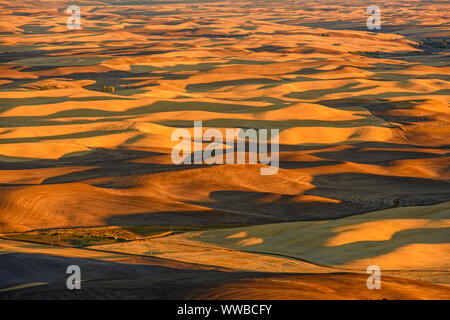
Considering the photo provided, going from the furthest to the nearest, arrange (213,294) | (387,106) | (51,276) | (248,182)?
(387,106) < (248,182) < (51,276) < (213,294)

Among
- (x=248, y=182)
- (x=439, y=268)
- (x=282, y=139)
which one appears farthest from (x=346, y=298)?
(x=282, y=139)

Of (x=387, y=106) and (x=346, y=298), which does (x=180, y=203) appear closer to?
(x=346, y=298)

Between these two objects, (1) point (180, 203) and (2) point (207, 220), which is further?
(1) point (180, 203)

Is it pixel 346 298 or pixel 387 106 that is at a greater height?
pixel 346 298

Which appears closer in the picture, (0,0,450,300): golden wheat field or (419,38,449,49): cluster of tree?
(0,0,450,300): golden wheat field

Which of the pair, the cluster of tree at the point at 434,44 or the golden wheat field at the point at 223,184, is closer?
the golden wheat field at the point at 223,184

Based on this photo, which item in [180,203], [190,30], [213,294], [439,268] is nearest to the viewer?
[213,294]

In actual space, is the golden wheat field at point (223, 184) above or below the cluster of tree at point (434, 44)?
above

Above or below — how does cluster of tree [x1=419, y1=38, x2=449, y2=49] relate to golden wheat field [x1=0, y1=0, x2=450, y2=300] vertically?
below
